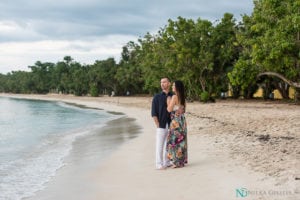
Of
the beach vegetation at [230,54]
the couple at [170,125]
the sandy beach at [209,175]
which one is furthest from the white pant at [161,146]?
the beach vegetation at [230,54]

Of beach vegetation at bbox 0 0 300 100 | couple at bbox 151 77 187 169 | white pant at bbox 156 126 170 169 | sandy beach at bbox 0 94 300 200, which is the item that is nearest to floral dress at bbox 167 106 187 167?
couple at bbox 151 77 187 169

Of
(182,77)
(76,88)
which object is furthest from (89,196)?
(76,88)

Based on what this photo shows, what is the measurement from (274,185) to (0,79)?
189m

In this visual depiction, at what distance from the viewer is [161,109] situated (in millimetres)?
8070

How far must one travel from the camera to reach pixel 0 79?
17962cm

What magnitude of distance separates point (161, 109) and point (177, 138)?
2.34 ft

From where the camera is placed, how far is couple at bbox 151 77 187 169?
7.93m

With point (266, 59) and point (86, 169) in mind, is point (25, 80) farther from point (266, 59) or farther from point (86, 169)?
point (86, 169)

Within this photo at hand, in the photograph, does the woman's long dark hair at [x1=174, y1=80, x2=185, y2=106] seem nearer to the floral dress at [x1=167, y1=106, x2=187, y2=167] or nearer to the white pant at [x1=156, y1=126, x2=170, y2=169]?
the floral dress at [x1=167, y1=106, x2=187, y2=167]

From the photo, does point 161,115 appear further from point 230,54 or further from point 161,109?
point 230,54

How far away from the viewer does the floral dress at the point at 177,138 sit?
8016mm

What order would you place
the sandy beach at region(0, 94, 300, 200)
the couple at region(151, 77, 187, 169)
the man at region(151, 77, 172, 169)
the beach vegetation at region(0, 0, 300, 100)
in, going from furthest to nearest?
the beach vegetation at region(0, 0, 300, 100)
the man at region(151, 77, 172, 169)
the couple at region(151, 77, 187, 169)
the sandy beach at region(0, 94, 300, 200)

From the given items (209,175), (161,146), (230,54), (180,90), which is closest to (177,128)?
(161,146)

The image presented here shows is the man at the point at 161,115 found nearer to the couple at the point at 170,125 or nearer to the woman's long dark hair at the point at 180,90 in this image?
the couple at the point at 170,125
